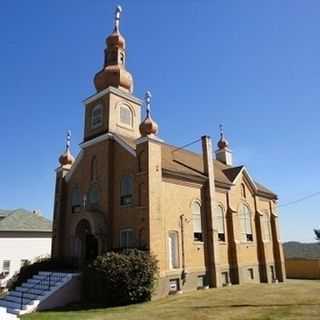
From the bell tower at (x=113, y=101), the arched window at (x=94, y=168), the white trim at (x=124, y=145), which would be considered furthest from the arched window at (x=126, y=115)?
the arched window at (x=94, y=168)

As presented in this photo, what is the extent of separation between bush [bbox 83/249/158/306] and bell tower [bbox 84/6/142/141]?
10452 millimetres

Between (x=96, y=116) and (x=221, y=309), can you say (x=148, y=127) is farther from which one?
(x=221, y=309)

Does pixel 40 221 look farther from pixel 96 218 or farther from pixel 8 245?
pixel 96 218

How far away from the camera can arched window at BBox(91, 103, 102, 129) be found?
2808 centimetres

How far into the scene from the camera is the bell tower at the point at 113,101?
27.5 m

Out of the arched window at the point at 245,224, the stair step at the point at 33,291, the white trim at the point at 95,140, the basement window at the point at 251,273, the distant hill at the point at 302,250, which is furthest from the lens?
the distant hill at the point at 302,250

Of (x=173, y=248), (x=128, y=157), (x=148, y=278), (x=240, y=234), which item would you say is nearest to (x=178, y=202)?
(x=173, y=248)

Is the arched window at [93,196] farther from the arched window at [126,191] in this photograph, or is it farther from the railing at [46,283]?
the railing at [46,283]

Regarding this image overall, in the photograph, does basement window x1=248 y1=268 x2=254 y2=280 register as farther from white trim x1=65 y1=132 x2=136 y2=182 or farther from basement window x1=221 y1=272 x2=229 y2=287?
white trim x1=65 y1=132 x2=136 y2=182

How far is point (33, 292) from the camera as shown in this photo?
2078 centimetres

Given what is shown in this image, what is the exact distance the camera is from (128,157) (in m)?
24.5

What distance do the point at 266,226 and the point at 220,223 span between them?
872cm

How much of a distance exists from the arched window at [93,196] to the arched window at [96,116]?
201 inches

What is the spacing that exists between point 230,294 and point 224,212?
986cm
